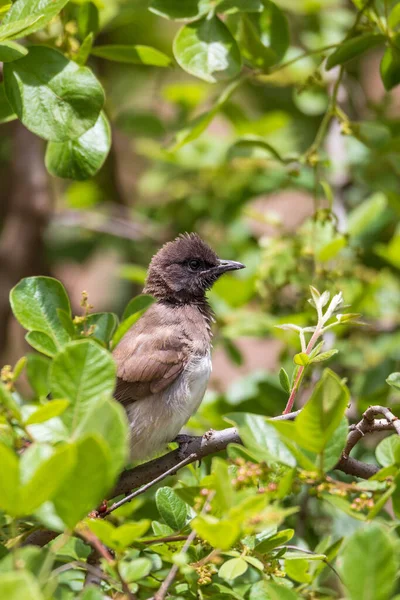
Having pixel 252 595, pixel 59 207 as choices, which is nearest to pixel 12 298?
pixel 252 595

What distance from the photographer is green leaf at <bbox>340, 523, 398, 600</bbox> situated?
130cm

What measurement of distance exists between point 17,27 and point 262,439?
3.82ft

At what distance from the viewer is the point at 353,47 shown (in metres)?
2.71

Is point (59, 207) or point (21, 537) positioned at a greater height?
point (21, 537)

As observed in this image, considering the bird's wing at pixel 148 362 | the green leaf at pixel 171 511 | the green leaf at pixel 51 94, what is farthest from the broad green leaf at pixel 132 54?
the green leaf at pixel 171 511

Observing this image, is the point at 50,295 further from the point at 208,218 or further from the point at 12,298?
the point at 208,218

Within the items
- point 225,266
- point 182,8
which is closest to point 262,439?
point 182,8

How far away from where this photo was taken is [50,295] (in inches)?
88.7

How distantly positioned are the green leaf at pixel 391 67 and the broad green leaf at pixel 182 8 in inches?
24.9

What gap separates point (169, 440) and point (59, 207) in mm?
3337

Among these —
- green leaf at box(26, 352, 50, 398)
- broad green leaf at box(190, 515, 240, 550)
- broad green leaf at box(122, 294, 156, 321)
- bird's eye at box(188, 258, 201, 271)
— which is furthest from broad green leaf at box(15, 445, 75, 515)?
bird's eye at box(188, 258, 201, 271)

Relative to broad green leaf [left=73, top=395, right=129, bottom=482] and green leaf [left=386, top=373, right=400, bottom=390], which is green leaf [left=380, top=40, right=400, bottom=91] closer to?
green leaf [left=386, top=373, right=400, bottom=390]

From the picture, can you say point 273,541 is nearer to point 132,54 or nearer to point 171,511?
point 171,511

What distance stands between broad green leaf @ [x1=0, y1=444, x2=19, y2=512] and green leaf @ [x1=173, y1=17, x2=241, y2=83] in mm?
1652
